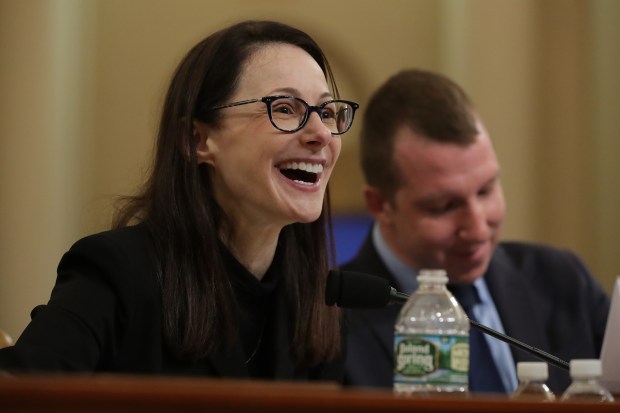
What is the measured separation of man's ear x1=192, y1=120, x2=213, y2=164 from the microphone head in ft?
1.69

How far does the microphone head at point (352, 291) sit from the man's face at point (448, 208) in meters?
1.33

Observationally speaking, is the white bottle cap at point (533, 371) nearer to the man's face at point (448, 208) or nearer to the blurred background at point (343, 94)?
the man's face at point (448, 208)

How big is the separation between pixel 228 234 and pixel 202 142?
0.66ft

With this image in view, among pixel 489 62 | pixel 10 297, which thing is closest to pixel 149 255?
pixel 10 297

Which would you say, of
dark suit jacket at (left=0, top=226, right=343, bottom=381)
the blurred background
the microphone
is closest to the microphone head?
the microphone

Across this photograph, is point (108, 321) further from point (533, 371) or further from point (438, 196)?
point (438, 196)

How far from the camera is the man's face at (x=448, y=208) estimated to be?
3.07 metres

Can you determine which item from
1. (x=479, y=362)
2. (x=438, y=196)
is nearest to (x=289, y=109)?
(x=438, y=196)

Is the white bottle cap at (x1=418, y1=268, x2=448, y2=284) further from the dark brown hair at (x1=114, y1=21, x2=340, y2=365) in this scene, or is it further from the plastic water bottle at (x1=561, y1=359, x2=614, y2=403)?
the dark brown hair at (x1=114, y1=21, x2=340, y2=365)

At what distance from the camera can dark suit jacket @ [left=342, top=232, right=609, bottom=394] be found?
2900mm

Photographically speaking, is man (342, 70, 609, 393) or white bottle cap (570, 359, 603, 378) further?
man (342, 70, 609, 393)

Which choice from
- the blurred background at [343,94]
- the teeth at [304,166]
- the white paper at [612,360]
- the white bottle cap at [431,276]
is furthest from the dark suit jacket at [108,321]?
the blurred background at [343,94]

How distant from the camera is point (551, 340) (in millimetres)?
3121

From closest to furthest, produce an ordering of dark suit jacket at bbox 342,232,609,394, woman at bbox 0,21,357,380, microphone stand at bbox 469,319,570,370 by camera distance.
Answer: microphone stand at bbox 469,319,570,370, woman at bbox 0,21,357,380, dark suit jacket at bbox 342,232,609,394
